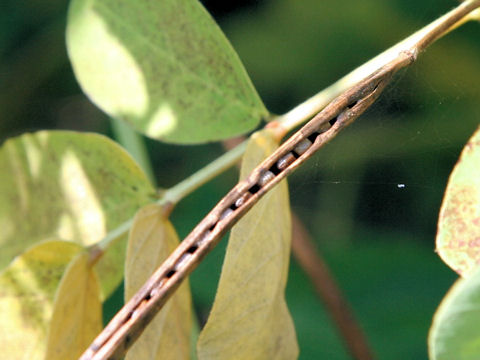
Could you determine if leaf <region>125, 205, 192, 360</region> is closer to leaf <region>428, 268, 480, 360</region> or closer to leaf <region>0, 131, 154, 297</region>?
leaf <region>0, 131, 154, 297</region>

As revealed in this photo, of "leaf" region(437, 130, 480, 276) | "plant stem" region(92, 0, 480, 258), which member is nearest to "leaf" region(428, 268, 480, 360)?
"leaf" region(437, 130, 480, 276)

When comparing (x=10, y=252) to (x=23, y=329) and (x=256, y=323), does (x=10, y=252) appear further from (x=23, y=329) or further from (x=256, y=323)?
(x=256, y=323)

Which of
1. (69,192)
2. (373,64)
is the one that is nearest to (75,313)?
(69,192)

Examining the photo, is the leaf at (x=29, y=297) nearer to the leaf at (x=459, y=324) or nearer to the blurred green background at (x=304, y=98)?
the blurred green background at (x=304, y=98)

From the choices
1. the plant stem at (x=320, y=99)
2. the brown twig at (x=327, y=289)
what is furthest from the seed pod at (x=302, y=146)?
the brown twig at (x=327, y=289)

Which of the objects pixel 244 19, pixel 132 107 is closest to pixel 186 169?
pixel 244 19

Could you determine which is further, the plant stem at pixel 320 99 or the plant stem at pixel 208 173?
the plant stem at pixel 208 173

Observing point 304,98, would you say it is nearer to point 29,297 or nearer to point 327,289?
point 327,289
